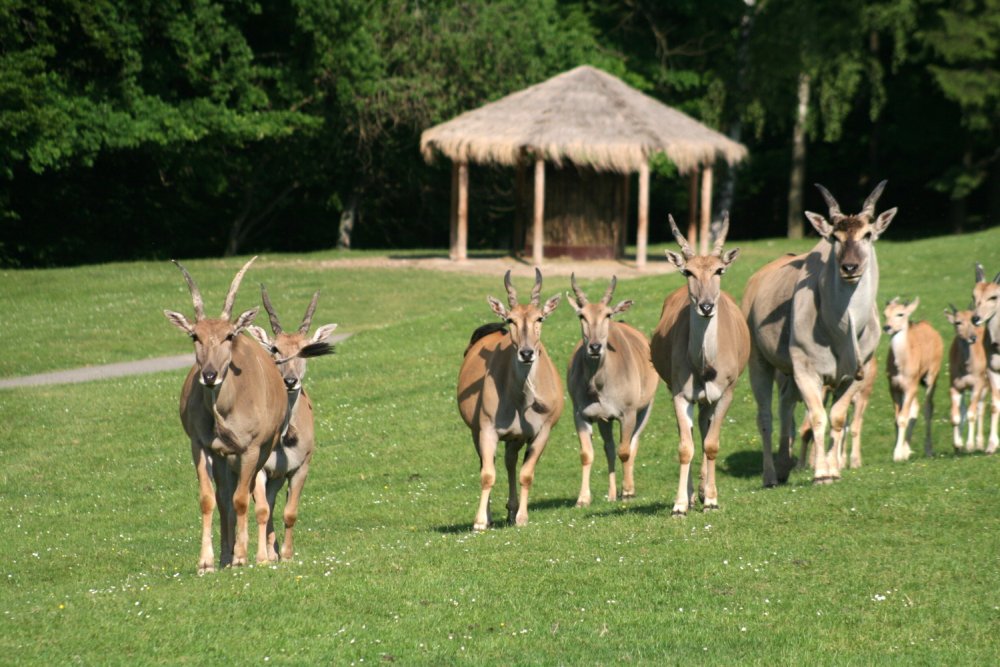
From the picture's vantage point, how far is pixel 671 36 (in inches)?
2234

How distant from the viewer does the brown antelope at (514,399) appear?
564 inches

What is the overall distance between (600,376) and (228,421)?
5.08 m

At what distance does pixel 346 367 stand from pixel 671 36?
34.4 meters

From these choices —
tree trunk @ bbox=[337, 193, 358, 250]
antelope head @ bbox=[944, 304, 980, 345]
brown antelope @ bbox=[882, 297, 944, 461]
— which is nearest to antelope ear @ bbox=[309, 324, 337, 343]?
brown antelope @ bbox=[882, 297, 944, 461]

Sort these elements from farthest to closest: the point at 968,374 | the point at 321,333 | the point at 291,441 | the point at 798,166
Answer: the point at 798,166, the point at 968,374, the point at 321,333, the point at 291,441

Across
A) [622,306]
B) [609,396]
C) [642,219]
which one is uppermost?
[642,219]

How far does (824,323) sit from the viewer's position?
49.1 ft

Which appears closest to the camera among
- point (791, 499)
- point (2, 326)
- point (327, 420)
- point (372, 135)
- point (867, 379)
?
A: point (791, 499)

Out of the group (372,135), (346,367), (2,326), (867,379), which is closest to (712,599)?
(867,379)

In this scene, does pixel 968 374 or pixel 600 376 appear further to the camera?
pixel 968 374

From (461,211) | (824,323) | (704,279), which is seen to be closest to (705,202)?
(461,211)

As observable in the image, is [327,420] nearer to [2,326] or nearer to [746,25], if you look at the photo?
[2,326]

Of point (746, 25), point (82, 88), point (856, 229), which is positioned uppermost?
point (746, 25)

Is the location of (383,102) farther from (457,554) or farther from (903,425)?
(457,554)
